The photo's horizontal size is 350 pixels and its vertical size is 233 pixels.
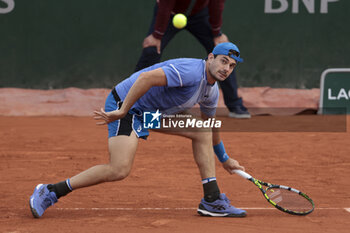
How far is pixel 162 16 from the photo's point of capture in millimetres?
8188

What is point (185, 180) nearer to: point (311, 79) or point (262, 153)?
point (262, 153)

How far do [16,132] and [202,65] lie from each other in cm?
475

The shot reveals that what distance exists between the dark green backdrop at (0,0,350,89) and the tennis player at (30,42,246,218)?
20.3ft

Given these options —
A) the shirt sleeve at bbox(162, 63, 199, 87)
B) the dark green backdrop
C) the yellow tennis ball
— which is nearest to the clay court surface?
the shirt sleeve at bbox(162, 63, 199, 87)

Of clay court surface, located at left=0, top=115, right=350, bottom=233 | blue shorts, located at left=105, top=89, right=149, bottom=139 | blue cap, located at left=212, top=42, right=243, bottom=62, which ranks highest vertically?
blue cap, located at left=212, top=42, right=243, bottom=62

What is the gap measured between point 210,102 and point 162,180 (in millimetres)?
1456

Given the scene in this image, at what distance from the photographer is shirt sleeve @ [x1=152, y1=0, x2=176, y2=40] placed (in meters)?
8.12

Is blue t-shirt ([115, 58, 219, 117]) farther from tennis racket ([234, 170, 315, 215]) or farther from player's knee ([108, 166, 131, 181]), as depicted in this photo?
tennis racket ([234, 170, 315, 215])

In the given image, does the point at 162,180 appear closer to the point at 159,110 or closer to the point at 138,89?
the point at 159,110

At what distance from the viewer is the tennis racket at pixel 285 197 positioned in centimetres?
452

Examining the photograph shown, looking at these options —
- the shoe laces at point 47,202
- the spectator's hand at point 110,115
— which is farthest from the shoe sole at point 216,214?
the shoe laces at point 47,202

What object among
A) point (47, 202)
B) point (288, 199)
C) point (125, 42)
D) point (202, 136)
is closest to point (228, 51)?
point (202, 136)

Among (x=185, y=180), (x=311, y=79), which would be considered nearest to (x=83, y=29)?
(x=311, y=79)

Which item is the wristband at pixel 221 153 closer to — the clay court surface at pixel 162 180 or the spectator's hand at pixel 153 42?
the clay court surface at pixel 162 180
